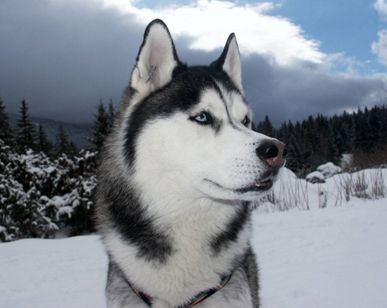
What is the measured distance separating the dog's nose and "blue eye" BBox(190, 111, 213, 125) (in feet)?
1.36

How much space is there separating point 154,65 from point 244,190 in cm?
116

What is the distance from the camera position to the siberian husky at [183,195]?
2.44 m

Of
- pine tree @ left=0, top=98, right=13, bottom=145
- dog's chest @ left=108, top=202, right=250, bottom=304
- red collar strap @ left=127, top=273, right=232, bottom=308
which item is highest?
dog's chest @ left=108, top=202, right=250, bottom=304

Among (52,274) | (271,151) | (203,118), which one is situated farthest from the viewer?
(52,274)

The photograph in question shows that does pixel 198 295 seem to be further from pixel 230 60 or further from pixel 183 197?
pixel 230 60

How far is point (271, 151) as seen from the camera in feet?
7.62

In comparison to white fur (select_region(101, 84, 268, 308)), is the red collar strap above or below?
below

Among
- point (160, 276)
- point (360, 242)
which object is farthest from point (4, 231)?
point (160, 276)

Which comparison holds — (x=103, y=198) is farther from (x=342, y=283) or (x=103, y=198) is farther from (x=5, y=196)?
(x=5, y=196)

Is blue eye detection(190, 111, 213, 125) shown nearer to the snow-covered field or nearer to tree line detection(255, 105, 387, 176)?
the snow-covered field

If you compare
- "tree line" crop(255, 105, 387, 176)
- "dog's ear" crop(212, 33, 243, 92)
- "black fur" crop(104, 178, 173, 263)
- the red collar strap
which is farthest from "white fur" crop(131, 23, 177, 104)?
"tree line" crop(255, 105, 387, 176)

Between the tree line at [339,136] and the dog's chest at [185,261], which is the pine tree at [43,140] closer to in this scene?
the tree line at [339,136]

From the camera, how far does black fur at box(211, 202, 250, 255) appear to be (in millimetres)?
2666

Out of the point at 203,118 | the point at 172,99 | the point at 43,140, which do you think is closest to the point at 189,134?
the point at 203,118
